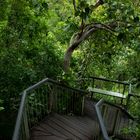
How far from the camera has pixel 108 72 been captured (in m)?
11.9

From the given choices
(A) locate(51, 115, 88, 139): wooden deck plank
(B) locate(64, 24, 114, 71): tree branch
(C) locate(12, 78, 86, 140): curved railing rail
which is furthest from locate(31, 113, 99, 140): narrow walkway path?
(B) locate(64, 24, 114, 71): tree branch

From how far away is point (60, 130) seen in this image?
5668 mm

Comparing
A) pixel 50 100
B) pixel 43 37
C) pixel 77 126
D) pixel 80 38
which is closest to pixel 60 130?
pixel 77 126

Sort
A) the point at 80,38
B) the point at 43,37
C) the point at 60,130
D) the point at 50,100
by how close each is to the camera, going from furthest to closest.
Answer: the point at 43,37 → the point at 80,38 → the point at 50,100 → the point at 60,130

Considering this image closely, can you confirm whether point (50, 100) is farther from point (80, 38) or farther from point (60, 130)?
point (80, 38)

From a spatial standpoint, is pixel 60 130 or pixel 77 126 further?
pixel 77 126

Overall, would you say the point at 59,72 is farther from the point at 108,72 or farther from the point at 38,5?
the point at 108,72

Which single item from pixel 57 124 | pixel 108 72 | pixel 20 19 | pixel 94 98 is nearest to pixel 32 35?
pixel 20 19

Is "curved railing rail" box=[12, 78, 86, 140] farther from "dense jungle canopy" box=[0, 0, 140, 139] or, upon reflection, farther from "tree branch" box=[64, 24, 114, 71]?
"tree branch" box=[64, 24, 114, 71]

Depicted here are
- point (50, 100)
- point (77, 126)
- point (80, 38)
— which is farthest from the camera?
point (80, 38)

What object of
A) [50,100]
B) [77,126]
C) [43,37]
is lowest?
[77,126]

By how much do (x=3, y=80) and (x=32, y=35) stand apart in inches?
75.6

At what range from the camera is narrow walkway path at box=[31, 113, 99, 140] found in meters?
5.29

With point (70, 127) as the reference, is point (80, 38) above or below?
above
